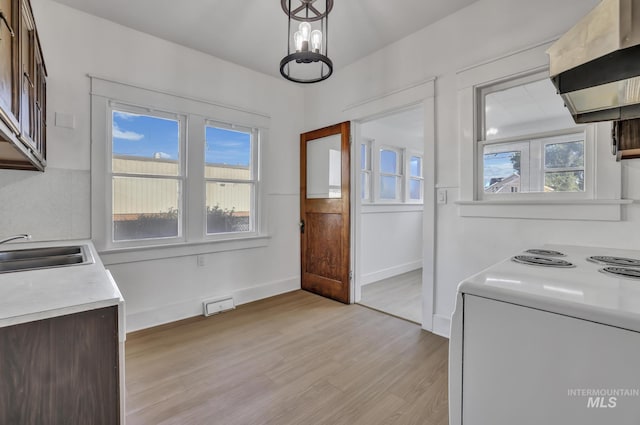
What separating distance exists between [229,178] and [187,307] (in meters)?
1.54

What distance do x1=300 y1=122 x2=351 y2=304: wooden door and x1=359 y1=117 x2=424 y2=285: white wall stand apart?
65 centimetres

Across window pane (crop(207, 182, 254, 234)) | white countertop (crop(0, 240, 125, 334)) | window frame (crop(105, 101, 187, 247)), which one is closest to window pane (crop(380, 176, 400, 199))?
window pane (crop(207, 182, 254, 234))

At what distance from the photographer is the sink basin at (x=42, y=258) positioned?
5.95 ft

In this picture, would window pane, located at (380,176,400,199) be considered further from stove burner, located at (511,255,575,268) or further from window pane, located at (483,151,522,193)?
stove burner, located at (511,255,575,268)

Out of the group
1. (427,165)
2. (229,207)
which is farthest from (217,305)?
(427,165)

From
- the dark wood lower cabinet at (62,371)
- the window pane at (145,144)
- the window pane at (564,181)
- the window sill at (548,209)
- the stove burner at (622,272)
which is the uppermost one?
the window pane at (145,144)

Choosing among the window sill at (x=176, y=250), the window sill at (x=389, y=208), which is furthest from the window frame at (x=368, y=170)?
the window sill at (x=176, y=250)

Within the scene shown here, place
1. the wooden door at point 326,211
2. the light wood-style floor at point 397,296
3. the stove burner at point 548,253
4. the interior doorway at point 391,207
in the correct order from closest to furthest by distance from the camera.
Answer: the stove burner at point 548,253
the light wood-style floor at point 397,296
the wooden door at point 326,211
the interior doorway at point 391,207

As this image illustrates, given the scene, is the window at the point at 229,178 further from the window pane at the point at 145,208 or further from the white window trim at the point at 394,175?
the white window trim at the point at 394,175

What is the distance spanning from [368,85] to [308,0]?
1.50 meters

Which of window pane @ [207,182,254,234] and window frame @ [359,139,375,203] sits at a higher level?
window frame @ [359,139,375,203]

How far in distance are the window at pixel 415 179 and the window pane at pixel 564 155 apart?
317 centimetres

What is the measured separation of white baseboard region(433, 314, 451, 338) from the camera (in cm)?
265

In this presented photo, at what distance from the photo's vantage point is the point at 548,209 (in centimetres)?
210
